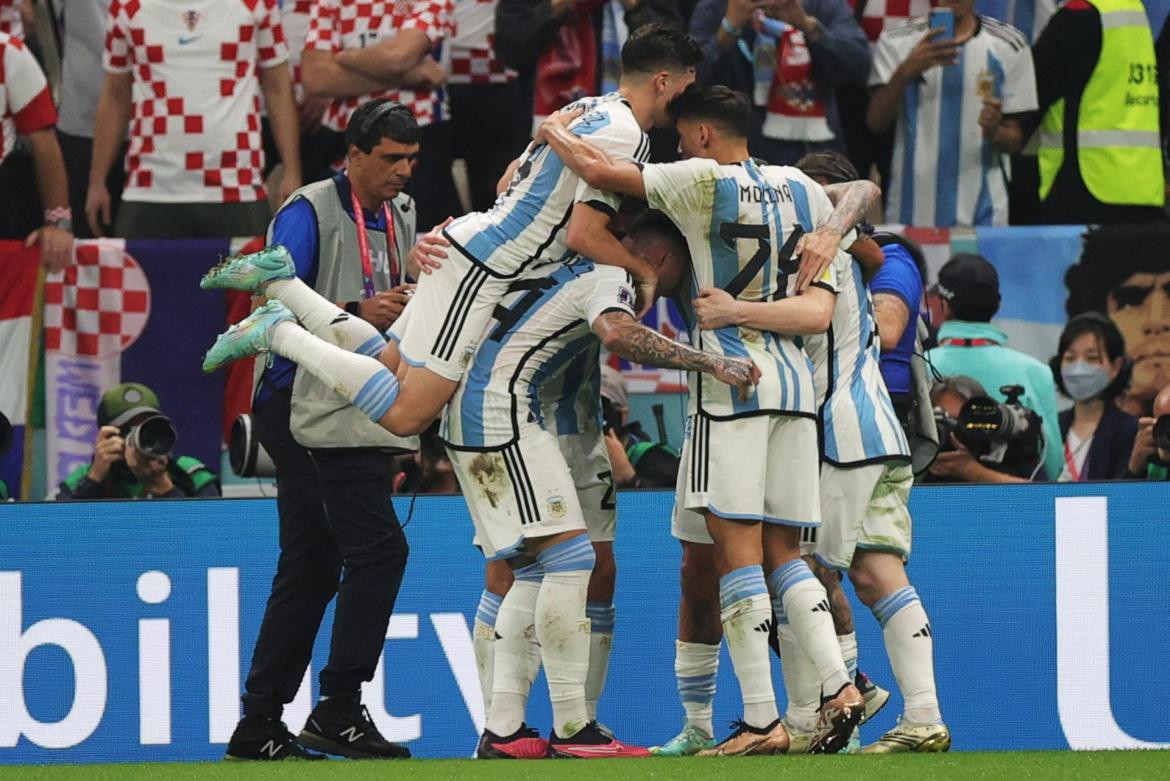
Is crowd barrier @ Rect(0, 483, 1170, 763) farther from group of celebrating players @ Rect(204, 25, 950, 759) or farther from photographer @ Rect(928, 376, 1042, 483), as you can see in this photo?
group of celebrating players @ Rect(204, 25, 950, 759)

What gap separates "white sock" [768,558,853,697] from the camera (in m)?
6.80

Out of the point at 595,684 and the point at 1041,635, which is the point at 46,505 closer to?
the point at 595,684

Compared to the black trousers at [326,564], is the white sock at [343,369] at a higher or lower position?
higher

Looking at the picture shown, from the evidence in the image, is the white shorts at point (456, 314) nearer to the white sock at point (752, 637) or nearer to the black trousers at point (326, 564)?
the black trousers at point (326, 564)

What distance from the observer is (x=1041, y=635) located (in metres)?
8.49

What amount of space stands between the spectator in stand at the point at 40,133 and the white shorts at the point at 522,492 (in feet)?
13.0

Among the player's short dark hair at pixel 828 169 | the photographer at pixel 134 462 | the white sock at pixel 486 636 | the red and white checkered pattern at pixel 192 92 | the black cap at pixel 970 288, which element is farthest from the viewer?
the red and white checkered pattern at pixel 192 92

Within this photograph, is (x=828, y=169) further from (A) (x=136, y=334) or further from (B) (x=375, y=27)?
(A) (x=136, y=334)

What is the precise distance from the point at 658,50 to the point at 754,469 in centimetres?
145

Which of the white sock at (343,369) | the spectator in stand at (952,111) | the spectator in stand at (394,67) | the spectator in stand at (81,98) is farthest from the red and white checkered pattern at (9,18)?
the spectator in stand at (952,111)

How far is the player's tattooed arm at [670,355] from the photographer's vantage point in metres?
6.86

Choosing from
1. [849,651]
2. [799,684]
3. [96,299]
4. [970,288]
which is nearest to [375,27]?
[96,299]

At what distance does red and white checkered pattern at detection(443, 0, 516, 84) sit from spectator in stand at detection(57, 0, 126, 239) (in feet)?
5.86

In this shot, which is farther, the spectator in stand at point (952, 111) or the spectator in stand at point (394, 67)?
the spectator in stand at point (952, 111)
